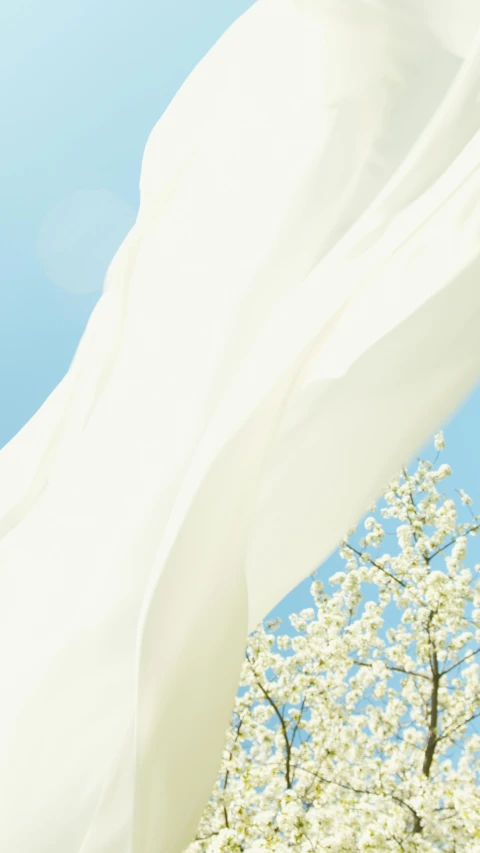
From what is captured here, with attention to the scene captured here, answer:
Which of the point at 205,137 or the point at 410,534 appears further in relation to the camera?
the point at 410,534

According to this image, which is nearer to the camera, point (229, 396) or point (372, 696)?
point (229, 396)

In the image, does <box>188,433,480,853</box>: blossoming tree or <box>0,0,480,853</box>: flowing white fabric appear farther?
<box>188,433,480,853</box>: blossoming tree

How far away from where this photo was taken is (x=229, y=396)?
2.25 ft

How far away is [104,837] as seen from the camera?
0.59 m

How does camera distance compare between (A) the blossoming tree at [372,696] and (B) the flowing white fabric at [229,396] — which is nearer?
(B) the flowing white fabric at [229,396]

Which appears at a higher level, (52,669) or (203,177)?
(203,177)

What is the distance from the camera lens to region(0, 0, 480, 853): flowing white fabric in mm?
604

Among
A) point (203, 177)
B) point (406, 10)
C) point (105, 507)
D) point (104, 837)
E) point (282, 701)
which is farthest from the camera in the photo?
point (282, 701)

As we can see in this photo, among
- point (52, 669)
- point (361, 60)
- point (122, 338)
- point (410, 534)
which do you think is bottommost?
point (52, 669)

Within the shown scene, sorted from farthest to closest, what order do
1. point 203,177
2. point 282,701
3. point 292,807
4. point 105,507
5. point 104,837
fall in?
point 282,701
point 292,807
point 203,177
point 105,507
point 104,837

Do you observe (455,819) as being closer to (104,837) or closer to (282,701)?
(282,701)

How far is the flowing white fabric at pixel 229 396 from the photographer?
604 mm

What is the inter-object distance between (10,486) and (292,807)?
4.05 meters

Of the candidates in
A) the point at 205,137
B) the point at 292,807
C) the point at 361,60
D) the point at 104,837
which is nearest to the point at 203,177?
the point at 205,137
